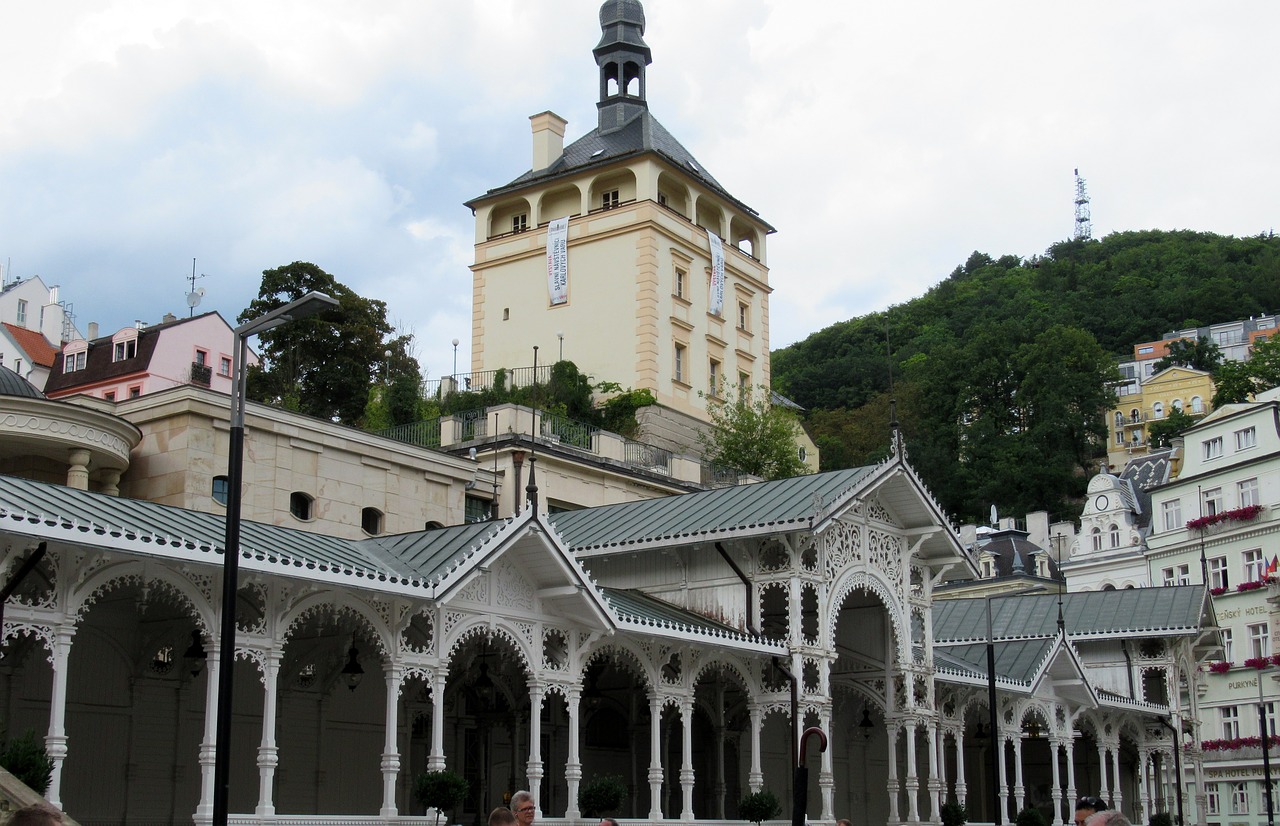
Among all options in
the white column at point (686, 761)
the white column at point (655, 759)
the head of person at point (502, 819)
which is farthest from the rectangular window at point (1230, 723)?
the head of person at point (502, 819)

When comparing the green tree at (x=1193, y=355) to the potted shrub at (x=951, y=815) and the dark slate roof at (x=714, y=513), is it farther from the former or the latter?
the dark slate roof at (x=714, y=513)

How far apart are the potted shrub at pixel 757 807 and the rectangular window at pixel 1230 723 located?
133 ft

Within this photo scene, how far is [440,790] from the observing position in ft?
70.1

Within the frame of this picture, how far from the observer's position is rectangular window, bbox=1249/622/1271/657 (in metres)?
60.4

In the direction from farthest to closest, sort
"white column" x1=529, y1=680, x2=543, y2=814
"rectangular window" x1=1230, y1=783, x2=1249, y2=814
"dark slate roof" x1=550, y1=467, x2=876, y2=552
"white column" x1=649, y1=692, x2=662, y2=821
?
"rectangular window" x1=1230, y1=783, x2=1249, y2=814
"dark slate roof" x1=550, y1=467, x2=876, y2=552
"white column" x1=649, y1=692, x2=662, y2=821
"white column" x1=529, y1=680, x2=543, y2=814

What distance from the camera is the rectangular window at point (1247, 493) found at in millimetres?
61875

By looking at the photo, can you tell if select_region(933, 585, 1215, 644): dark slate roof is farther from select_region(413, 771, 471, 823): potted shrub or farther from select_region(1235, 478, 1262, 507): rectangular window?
select_region(413, 771, 471, 823): potted shrub

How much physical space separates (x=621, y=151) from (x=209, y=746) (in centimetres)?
4652

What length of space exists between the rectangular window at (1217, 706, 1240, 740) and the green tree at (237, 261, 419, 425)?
36628 millimetres

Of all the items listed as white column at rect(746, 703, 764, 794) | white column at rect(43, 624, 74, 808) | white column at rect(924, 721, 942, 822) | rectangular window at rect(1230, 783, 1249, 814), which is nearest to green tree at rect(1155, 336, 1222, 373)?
rectangular window at rect(1230, 783, 1249, 814)

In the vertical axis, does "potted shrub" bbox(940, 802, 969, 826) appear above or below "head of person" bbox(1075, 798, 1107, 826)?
below

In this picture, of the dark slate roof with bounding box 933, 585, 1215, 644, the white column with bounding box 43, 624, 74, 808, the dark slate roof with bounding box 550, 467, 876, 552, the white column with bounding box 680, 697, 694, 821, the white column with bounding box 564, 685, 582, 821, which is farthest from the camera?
the dark slate roof with bounding box 933, 585, 1215, 644

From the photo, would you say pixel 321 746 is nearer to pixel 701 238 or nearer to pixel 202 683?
pixel 202 683

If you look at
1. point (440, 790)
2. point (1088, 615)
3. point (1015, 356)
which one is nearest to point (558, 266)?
point (1088, 615)
